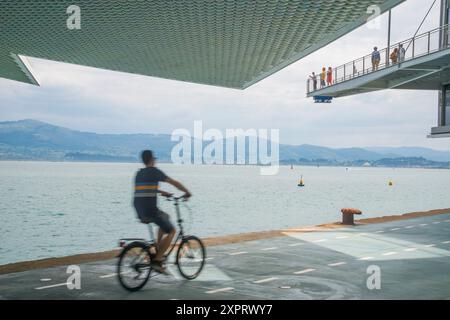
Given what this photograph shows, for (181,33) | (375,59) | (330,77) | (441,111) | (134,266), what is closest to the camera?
(134,266)

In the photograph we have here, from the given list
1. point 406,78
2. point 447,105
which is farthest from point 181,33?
point 447,105

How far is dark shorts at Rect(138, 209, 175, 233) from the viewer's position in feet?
25.2

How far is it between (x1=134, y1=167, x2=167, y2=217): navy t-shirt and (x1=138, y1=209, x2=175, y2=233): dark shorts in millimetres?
47

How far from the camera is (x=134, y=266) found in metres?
7.69

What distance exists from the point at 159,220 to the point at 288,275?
2782 mm

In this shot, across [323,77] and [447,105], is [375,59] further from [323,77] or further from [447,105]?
[323,77]

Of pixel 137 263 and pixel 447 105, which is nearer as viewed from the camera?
pixel 137 263

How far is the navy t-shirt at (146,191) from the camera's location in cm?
770

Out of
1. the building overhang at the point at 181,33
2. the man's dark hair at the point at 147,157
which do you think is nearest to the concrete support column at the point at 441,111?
the building overhang at the point at 181,33

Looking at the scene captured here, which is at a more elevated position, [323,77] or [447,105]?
[323,77]

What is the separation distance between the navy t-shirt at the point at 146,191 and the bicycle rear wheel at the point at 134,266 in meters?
0.55

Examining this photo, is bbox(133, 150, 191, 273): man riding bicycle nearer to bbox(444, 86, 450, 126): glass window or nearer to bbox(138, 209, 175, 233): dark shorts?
bbox(138, 209, 175, 233): dark shorts

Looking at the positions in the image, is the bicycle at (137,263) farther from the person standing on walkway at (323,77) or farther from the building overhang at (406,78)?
the person standing on walkway at (323,77)
